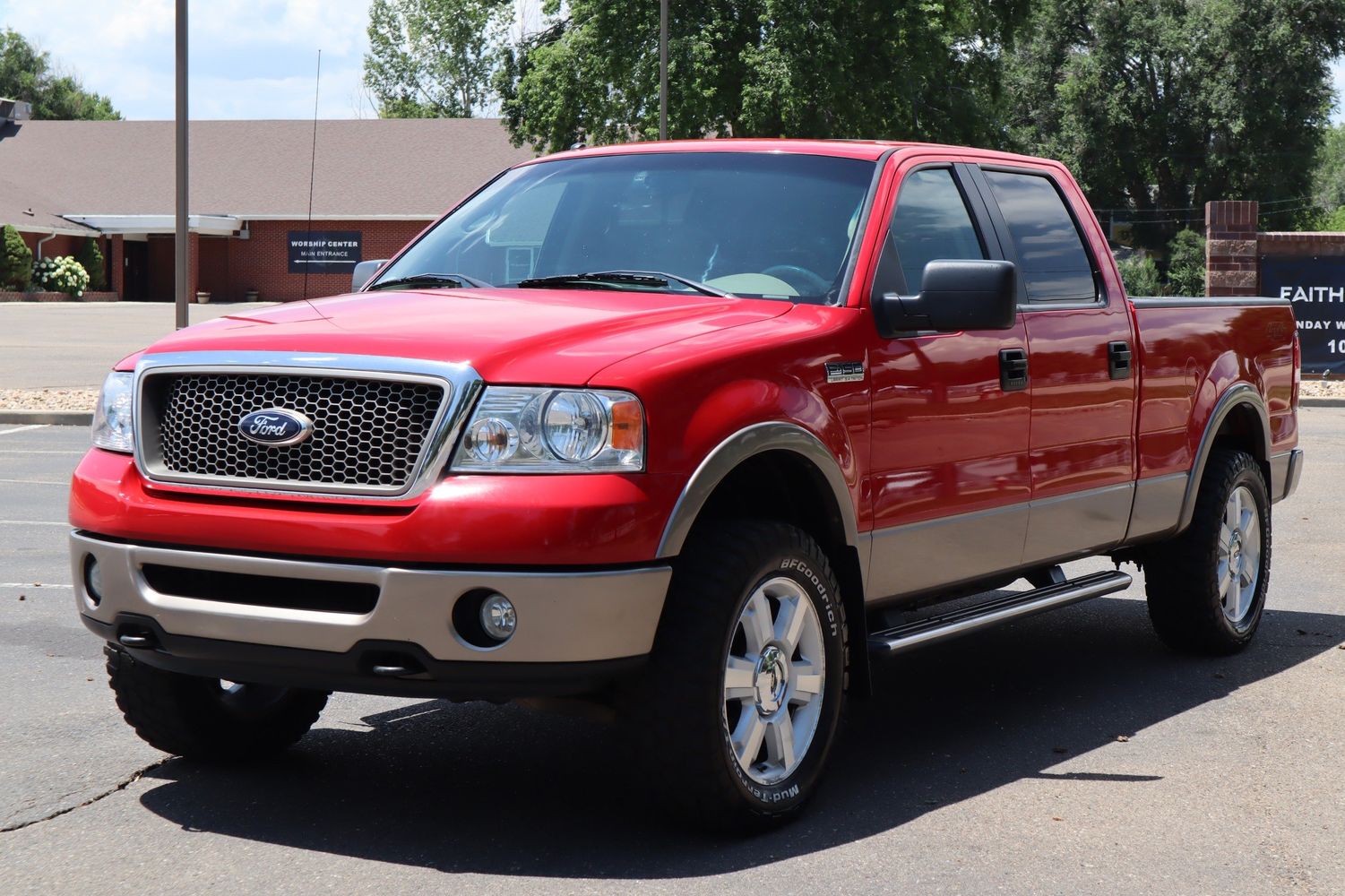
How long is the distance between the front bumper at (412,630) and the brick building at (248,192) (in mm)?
57172

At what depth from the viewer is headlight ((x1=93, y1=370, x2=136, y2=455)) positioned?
4.84 m

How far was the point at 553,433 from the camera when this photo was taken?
4301 millimetres

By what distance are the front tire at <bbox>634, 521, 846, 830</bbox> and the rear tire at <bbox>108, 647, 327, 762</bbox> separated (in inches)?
61.5

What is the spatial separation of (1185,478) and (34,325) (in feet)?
124

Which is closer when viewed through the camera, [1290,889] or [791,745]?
[1290,889]

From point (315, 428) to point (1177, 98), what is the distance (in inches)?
2419

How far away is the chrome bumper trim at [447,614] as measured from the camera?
4.20 m

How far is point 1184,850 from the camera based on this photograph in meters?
4.68

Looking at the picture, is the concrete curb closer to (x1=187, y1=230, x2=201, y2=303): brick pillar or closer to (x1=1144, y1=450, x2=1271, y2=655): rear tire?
(x1=1144, y1=450, x2=1271, y2=655): rear tire

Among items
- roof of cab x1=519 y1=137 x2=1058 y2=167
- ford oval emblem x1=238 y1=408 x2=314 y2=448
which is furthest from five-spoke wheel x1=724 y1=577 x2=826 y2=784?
roof of cab x1=519 y1=137 x2=1058 y2=167

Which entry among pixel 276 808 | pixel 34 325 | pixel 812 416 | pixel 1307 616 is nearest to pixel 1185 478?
pixel 1307 616

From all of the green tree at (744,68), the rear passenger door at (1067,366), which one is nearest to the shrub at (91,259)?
the green tree at (744,68)

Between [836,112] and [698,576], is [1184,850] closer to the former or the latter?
[698,576]

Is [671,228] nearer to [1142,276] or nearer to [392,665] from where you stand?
[392,665]
